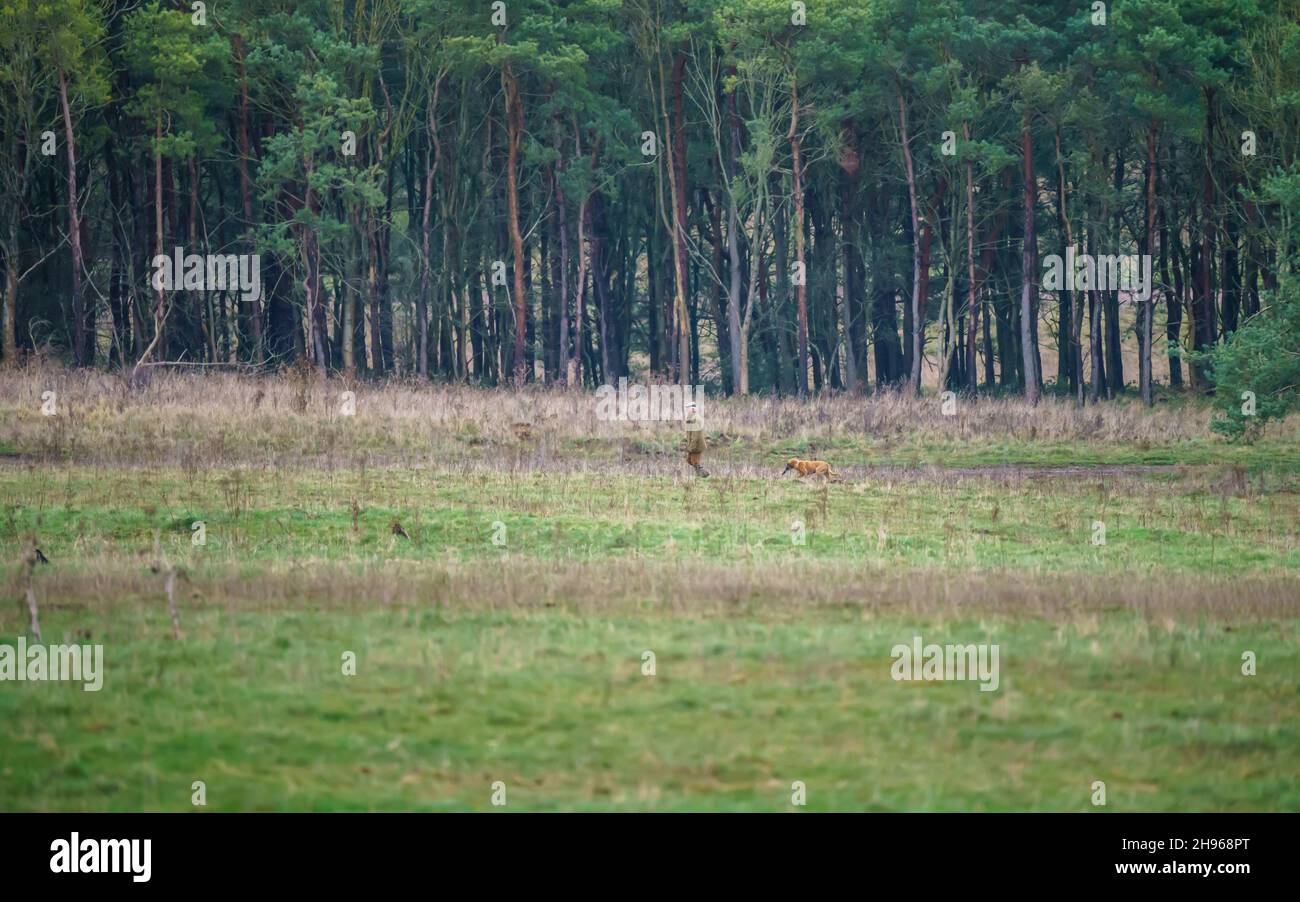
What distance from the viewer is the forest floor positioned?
9.81m

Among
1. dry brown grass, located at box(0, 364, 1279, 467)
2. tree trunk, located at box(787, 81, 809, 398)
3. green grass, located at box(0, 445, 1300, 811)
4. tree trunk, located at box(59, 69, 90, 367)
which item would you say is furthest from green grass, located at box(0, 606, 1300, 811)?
tree trunk, located at box(787, 81, 809, 398)

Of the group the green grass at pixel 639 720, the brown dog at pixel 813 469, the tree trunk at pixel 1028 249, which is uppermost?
the tree trunk at pixel 1028 249

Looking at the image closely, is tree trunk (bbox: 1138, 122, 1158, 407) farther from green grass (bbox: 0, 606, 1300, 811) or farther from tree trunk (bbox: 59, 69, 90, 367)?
green grass (bbox: 0, 606, 1300, 811)

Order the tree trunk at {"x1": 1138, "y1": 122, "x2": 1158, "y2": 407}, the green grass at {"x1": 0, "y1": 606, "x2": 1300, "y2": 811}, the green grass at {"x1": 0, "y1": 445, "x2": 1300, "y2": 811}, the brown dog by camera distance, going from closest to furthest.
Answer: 1. the green grass at {"x1": 0, "y1": 606, "x2": 1300, "y2": 811}
2. the green grass at {"x1": 0, "y1": 445, "x2": 1300, "y2": 811}
3. the brown dog
4. the tree trunk at {"x1": 1138, "y1": 122, "x2": 1158, "y2": 407}

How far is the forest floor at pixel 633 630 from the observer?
9.81 metres

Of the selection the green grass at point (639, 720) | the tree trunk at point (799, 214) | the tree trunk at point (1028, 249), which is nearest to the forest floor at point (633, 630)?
the green grass at point (639, 720)

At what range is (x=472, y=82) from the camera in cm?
5303

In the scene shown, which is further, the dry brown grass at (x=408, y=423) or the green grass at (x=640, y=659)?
the dry brown grass at (x=408, y=423)

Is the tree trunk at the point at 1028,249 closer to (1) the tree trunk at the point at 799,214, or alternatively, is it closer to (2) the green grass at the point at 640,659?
(1) the tree trunk at the point at 799,214

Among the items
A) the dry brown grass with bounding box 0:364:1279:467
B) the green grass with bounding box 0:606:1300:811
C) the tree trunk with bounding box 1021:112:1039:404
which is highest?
the tree trunk with bounding box 1021:112:1039:404

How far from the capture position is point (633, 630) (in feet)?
44.5

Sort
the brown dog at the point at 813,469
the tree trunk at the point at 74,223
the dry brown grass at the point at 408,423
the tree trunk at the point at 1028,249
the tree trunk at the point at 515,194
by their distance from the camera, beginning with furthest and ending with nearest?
the tree trunk at the point at 515,194, the tree trunk at the point at 1028,249, the tree trunk at the point at 74,223, the dry brown grass at the point at 408,423, the brown dog at the point at 813,469

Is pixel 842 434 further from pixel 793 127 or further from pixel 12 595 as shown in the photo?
pixel 12 595

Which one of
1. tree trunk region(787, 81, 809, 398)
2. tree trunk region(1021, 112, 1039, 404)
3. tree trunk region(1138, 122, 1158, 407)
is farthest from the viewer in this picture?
tree trunk region(787, 81, 809, 398)
